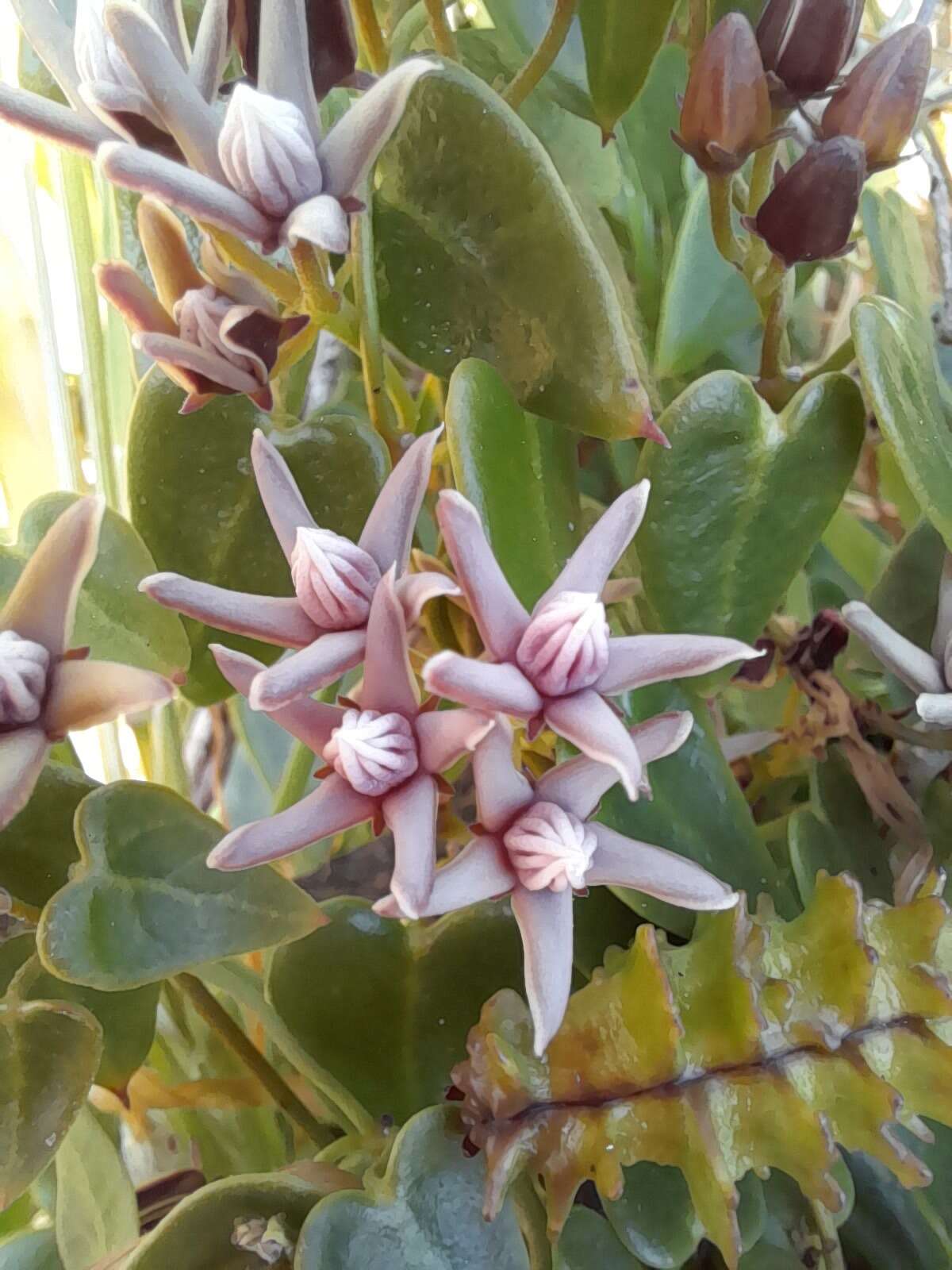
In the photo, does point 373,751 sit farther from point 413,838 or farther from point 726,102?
point 726,102

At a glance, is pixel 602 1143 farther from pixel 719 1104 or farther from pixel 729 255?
pixel 729 255

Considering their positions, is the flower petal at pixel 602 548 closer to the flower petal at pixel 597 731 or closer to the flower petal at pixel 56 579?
the flower petal at pixel 597 731

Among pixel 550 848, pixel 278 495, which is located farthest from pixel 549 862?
pixel 278 495

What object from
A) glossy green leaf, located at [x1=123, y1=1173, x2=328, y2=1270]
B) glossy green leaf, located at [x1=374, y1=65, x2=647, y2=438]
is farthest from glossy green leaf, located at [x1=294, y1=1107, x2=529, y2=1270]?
glossy green leaf, located at [x1=374, y1=65, x2=647, y2=438]

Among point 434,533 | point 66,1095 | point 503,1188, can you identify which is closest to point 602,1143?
point 503,1188

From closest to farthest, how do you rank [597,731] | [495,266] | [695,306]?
[597,731] → [495,266] → [695,306]

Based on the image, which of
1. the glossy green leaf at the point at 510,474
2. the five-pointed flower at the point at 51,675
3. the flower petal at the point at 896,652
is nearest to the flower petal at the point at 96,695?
the five-pointed flower at the point at 51,675
